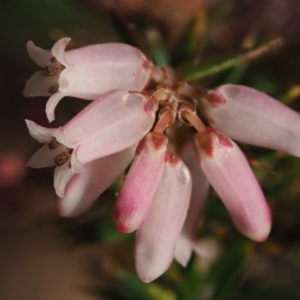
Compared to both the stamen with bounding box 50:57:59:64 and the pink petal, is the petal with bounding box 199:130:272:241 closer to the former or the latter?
the pink petal

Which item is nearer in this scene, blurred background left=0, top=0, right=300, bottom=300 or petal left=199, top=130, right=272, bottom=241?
petal left=199, top=130, right=272, bottom=241

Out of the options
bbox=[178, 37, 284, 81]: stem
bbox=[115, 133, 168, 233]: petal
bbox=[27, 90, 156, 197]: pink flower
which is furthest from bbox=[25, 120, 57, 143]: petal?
bbox=[178, 37, 284, 81]: stem

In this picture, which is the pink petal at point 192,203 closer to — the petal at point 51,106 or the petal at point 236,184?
the petal at point 236,184

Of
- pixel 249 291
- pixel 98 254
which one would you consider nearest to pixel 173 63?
pixel 249 291

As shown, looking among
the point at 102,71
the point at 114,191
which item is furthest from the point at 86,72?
the point at 114,191

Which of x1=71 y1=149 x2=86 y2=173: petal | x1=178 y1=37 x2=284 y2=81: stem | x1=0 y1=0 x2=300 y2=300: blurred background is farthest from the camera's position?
x1=0 y1=0 x2=300 y2=300: blurred background

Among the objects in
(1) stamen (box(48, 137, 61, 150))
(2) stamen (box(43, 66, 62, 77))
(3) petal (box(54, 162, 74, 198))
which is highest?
(2) stamen (box(43, 66, 62, 77))

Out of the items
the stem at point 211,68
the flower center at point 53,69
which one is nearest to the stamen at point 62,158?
the flower center at point 53,69

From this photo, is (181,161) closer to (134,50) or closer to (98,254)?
(134,50)

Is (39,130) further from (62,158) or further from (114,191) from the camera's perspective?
(114,191)
